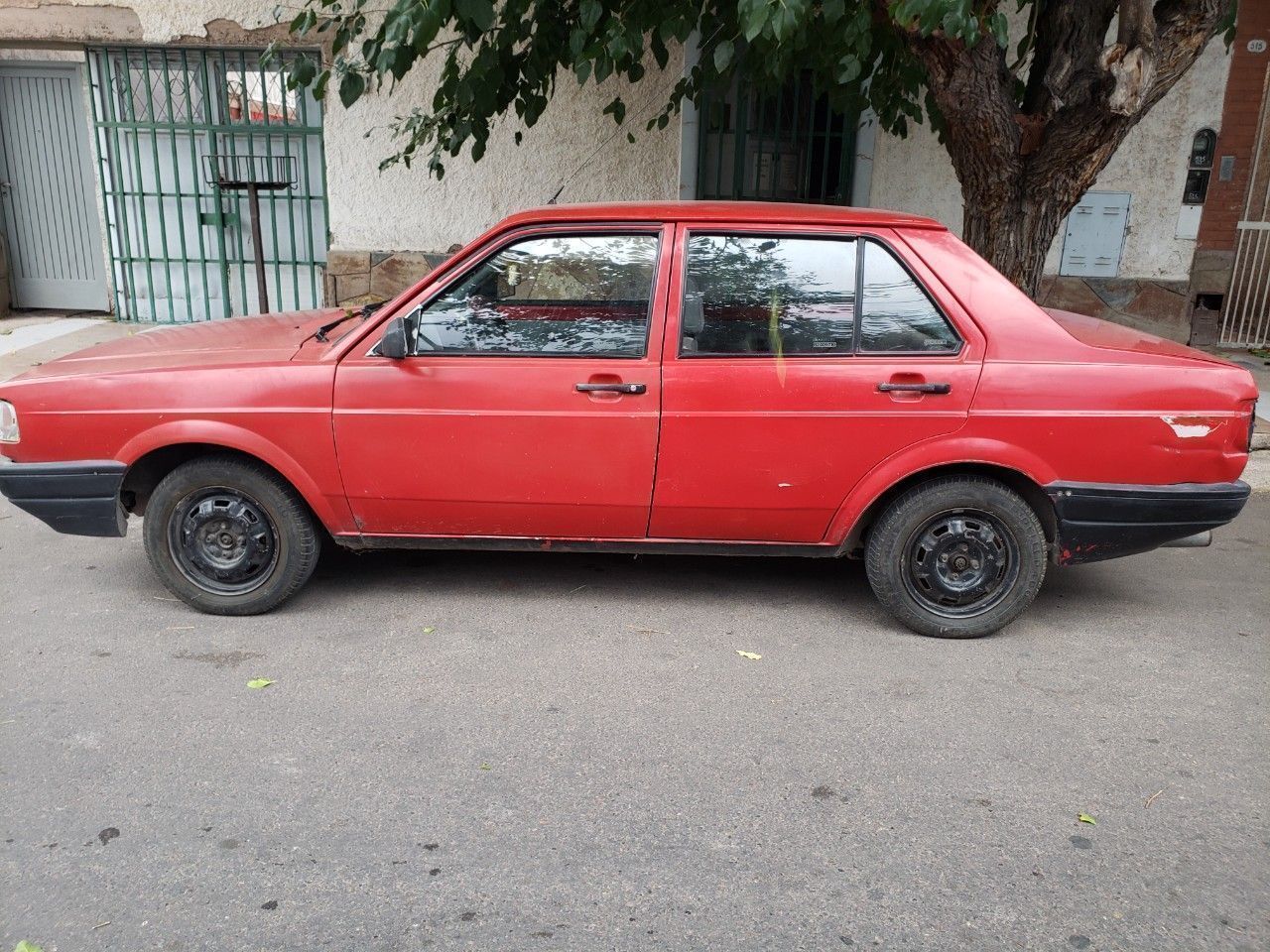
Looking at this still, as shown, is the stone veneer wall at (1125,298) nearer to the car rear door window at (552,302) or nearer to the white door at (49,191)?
the car rear door window at (552,302)

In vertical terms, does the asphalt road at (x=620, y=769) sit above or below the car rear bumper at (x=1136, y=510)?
below

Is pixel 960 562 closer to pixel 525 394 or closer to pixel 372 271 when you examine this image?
pixel 525 394

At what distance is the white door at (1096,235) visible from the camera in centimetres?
888

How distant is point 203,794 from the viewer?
2.87 m

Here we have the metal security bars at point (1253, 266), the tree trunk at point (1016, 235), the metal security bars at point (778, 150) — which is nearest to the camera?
the tree trunk at point (1016, 235)

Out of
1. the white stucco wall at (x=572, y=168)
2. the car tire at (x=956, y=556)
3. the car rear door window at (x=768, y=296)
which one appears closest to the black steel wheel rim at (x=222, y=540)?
the car rear door window at (x=768, y=296)

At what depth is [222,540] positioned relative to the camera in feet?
13.2

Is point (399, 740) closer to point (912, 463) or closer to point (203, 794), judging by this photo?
point (203, 794)

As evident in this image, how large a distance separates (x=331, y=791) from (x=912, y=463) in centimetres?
236

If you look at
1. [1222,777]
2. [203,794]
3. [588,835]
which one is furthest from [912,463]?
[203,794]

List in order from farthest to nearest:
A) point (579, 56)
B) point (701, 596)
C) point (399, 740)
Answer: point (579, 56)
point (701, 596)
point (399, 740)

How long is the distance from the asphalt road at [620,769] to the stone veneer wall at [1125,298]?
5.21 metres

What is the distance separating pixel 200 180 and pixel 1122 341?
837 centimetres

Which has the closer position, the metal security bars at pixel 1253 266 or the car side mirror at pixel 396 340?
the car side mirror at pixel 396 340
